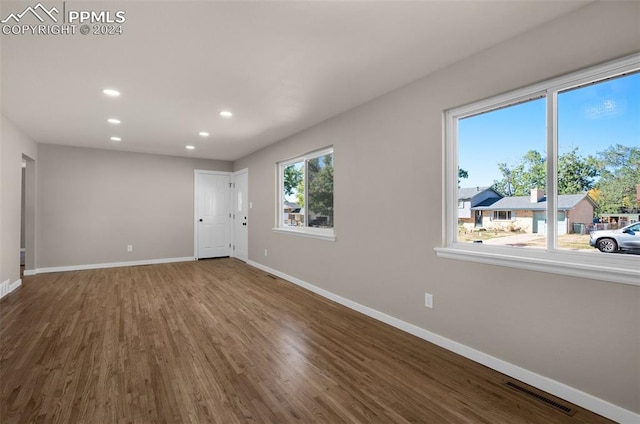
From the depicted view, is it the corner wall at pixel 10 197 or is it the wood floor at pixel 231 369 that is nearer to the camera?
the wood floor at pixel 231 369

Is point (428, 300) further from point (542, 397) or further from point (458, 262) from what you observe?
point (542, 397)

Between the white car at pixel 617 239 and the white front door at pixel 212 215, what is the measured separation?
6.98 metres

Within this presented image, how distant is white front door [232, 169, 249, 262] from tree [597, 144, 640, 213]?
594 cm

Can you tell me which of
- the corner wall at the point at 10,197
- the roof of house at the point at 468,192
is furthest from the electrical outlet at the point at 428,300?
the corner wall at the point at 10,197

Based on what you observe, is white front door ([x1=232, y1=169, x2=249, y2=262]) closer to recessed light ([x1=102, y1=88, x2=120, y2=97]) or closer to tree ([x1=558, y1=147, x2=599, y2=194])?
recessed light ([x1=102, y1=88, x2=120, y2=97])

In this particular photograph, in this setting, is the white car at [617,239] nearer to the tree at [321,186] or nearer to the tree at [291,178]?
the tree at [321,186]

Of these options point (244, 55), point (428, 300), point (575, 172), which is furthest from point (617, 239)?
point (244, 55)

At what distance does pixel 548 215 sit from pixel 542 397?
1.20 meters

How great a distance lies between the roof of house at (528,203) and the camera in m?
2.05

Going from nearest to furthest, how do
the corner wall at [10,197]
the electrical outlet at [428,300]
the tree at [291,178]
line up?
the electrical outlet at [428,300], the corner wall at [10,197], the tree at [291,178]

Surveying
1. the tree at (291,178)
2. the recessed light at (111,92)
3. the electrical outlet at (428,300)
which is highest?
the recessed light at (111,92)

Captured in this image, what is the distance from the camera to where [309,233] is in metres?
4.61

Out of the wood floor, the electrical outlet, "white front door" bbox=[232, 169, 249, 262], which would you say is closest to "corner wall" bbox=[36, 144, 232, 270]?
"white front door" bbox=[232, 169, 249, 262]

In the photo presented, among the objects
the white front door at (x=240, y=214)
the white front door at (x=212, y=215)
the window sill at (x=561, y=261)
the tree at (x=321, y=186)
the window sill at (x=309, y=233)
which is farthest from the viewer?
the white front door at (x=212, y=215)
